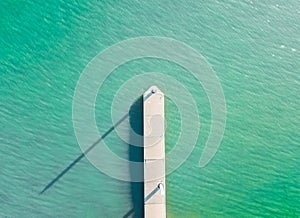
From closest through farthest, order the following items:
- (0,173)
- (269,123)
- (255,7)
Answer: (0,173) < (269,123) < (255,7)

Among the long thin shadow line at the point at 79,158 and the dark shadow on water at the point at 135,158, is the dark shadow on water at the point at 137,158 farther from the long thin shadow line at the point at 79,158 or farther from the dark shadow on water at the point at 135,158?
the long thin shadow line at the point at 79,158

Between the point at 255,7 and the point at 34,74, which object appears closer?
the point at 34,74

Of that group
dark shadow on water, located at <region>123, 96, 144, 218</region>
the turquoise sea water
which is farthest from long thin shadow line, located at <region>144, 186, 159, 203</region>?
the turquoise sea water

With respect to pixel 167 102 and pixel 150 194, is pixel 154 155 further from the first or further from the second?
pixel 167 102

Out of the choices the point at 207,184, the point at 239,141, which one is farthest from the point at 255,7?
the point at 207,184

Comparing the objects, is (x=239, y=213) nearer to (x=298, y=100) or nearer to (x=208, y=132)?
(x=208, y=132)

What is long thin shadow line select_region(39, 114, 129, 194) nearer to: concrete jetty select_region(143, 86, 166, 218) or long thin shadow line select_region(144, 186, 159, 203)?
concrete jetty select_region(143, 86, 166, 218)
